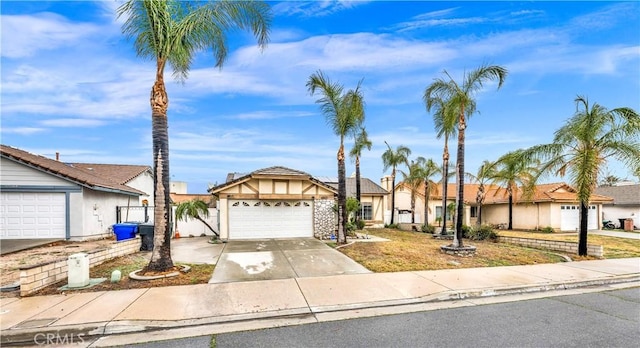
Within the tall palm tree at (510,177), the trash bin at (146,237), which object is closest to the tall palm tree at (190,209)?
the trash bin at (146,237)

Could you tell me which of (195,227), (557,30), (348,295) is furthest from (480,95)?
(195,227)

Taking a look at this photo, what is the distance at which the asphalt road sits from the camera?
4.40 meters

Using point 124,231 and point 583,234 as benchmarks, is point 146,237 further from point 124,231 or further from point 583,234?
point 583,234

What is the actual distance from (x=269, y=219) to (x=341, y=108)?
7082mm

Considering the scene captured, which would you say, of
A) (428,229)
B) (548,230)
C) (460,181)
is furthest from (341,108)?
(548,230)

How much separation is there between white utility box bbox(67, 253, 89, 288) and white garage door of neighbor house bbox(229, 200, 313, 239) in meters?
8.95

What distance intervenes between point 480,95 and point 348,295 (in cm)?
1018

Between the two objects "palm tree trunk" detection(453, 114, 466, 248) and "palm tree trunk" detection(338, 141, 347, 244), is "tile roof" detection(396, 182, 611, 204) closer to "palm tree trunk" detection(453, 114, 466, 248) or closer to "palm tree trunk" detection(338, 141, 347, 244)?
"palm tree trunk" detection(338, 141, 347, 244)

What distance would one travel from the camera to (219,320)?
514 cm

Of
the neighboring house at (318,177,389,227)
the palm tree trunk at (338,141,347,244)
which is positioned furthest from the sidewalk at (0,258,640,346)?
the neighboring house at (318,177,389,227)

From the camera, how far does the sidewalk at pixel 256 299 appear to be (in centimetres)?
485

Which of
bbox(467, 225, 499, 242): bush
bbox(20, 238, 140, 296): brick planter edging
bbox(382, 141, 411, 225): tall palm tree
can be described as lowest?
bbox(467, 225, 499, 242): bush

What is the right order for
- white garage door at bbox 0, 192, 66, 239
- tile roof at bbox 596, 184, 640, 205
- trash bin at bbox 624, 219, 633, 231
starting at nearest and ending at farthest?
1. white garage door at bbox 0, 192, 66, 239
2. trash bin at bbox 624, 219, 633, 231
3. tile roof at bbox 596, 184, 640, 205

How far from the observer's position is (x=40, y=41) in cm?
957
